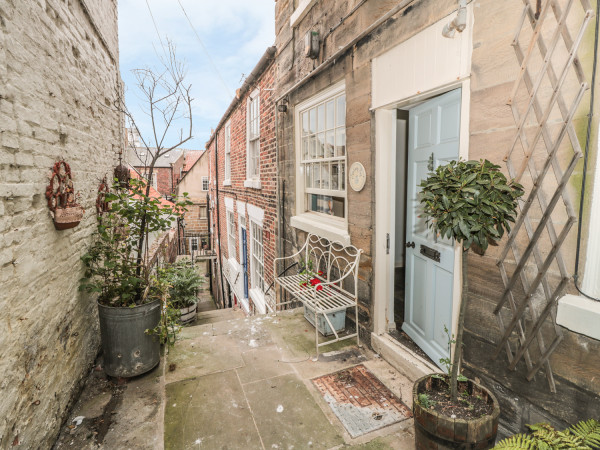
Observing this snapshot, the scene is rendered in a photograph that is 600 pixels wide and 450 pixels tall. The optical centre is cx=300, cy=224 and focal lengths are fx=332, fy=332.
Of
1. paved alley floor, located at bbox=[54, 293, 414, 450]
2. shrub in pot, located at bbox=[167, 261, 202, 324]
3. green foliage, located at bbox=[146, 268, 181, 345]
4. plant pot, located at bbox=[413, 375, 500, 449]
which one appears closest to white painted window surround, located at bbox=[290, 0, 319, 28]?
green foliage, located at bbox=[146, 268, 181, 345]

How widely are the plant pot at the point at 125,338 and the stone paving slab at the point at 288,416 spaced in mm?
1072

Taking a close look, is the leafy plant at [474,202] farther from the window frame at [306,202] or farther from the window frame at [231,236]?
the window frame at [231,236]

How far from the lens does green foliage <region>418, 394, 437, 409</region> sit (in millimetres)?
2086

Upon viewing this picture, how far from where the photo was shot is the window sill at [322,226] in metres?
4.00

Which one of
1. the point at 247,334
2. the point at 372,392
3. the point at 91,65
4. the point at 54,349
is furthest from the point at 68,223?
the point at 372,392

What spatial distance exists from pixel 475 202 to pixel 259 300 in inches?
253

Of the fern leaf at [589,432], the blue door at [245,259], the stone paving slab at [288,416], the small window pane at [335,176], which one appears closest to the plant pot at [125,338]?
the stone paving slab at [288,416]

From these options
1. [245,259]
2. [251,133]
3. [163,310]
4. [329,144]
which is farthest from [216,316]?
[329,144]

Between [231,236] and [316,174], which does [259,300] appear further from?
[316,174]

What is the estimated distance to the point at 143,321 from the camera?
312cm

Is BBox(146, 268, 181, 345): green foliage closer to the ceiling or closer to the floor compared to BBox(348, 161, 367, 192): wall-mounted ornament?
closer to the floor

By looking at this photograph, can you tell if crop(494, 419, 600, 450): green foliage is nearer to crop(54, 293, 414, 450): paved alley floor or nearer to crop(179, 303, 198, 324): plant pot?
crop(54, 293, 414, 450): paved alley floor

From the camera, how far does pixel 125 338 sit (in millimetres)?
3064

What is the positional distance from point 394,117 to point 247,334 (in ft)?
9.99
